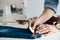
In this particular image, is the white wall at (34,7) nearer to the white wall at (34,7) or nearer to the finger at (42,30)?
the white wall at (34,7)

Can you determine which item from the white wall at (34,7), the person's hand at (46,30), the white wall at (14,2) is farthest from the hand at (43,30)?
the white wall at (14,2)

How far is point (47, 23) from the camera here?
1087mm

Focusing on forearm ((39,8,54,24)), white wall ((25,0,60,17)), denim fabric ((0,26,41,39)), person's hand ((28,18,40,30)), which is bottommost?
denim fabric ((0,26,41,39))

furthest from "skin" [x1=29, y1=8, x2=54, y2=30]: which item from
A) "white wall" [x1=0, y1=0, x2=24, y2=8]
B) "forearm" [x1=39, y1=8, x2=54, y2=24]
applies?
"white wall" [x1=0, y1=0, x2=24, y2=8]

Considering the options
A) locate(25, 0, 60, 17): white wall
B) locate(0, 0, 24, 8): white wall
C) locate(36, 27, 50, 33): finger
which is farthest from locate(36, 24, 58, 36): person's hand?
locate(0, 0, 24, 8): white wall

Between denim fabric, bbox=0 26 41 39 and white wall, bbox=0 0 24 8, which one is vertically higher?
white wall, bbox=0 0 24 8

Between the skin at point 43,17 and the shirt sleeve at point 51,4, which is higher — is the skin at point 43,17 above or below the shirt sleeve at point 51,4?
below

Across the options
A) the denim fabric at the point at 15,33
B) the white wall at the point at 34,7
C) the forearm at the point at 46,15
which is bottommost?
the denim fabric at the point at 15,33

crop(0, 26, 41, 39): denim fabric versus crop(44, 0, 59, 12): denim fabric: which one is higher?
crop(44, 0, 59, 12): denim fabric

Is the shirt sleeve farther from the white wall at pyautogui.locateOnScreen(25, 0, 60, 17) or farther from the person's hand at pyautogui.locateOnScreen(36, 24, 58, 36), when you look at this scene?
the person's hand at pyautogui.locateOnScreen(36, 24, 58, 36)

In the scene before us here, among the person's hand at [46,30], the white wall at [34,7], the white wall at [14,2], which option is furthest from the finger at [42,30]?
the white wall at [14,2]

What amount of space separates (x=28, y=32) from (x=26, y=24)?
2.7 inches

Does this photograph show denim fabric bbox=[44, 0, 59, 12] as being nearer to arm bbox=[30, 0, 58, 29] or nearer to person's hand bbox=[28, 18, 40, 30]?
arm bbox=[30, 0, 58, 29]

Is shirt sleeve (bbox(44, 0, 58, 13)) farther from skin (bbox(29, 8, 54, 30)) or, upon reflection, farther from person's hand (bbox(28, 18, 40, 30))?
person's hand (bbox(28, 18, 40, 30))
